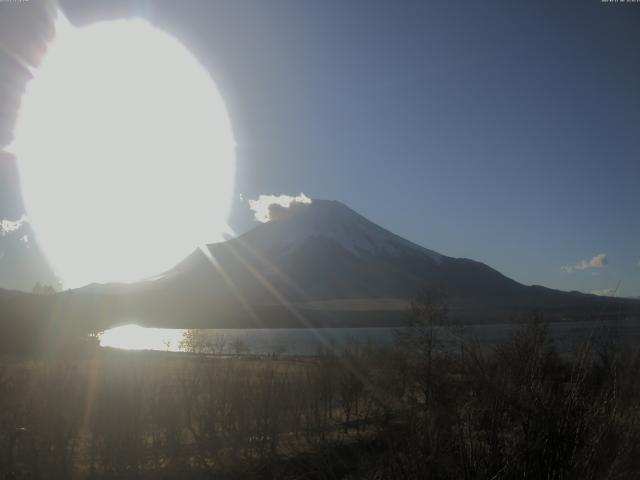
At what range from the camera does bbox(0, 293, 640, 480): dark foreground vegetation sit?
2.93 metres

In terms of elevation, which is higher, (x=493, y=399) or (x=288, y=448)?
(x=493, y=399)

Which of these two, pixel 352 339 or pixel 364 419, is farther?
pixel 352 339

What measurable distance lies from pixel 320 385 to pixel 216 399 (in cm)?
612

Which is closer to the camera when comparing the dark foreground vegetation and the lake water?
the dark foreground vegetation

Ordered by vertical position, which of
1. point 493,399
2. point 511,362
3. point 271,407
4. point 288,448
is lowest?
point 288,448

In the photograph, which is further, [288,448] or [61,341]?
[61,341]

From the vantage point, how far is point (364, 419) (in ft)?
48.1

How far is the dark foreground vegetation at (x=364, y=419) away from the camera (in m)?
2.93

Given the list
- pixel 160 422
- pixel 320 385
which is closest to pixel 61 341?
pixel 320 385

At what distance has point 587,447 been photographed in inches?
111

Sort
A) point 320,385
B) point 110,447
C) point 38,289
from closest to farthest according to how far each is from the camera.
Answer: point 110,447 < point 320,385 < point 38,289

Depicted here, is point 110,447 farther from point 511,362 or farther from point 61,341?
point 61,341

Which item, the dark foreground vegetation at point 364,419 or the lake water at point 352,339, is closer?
the dark foreground vegetation at point 364,419

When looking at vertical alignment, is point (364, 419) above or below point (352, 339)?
below
